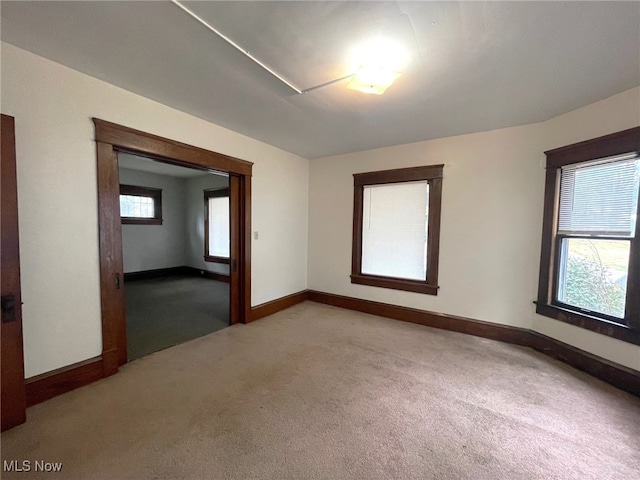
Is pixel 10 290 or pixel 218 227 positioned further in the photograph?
pixel 218 227

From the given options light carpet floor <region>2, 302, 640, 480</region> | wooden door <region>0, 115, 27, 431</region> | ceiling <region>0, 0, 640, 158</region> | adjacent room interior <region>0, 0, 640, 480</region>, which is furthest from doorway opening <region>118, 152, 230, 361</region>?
ceiling <region>0, 0, 640, 158</region>

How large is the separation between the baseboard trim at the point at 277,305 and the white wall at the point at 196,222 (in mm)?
2795

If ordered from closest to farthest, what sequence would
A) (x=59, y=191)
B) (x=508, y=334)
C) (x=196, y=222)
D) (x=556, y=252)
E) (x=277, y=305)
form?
(x=59, y=191)
(x=556, y=252)
(x=508, y=334)
(x=277, y=305)
(x=196, y=222)

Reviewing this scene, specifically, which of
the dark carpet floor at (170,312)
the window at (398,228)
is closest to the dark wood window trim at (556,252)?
the window at (398,228)

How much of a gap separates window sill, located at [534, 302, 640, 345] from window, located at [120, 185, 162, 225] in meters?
7.72

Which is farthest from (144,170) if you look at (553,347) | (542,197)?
(553,347)

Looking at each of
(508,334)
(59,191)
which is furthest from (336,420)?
(59,191)

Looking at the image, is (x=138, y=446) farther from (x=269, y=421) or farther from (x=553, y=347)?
(x=553, y=347)

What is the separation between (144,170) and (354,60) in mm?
6266

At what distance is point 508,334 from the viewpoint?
3.19 meters

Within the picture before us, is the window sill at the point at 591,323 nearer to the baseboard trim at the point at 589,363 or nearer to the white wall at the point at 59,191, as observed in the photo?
the baseboard trim at the point at 589,363

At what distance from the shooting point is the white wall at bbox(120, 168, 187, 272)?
6.23 metres

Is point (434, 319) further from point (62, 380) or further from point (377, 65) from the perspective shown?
point (62, 380)

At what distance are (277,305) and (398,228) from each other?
2253 millimetres
